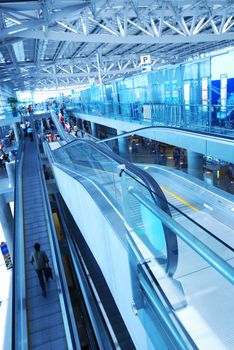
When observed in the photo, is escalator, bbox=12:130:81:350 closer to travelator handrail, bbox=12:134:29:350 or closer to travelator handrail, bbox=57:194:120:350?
travelator handrail, bbox=12:134:29:350

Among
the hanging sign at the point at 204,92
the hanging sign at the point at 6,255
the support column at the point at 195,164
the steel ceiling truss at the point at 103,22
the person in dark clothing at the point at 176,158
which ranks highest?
the steel ceiling truss at the point at 103,22

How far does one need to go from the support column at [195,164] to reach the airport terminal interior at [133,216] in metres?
0.06

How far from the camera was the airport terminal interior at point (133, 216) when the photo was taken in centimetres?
229

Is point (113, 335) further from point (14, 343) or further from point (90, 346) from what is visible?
point (14, 343)

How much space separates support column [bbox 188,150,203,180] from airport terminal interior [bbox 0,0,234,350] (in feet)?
0.21

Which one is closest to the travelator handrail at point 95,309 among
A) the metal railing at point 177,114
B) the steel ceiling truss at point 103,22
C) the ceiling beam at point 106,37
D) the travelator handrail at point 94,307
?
the travelator handrail at point 94,307

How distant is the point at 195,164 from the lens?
783cm

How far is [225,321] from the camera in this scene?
229 cm

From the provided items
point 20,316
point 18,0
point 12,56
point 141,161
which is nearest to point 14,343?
point 20,316

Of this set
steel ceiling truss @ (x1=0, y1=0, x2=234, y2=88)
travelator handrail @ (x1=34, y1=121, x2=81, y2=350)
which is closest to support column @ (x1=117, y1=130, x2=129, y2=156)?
travelator handrail @ (x1=34, y1=121, x2=81, y2=350)

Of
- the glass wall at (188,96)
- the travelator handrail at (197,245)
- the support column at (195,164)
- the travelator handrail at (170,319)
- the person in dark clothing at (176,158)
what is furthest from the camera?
the glass wall at (188,96)

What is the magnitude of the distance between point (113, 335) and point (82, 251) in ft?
16.6

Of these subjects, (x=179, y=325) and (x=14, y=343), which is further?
(x=14, y=343)

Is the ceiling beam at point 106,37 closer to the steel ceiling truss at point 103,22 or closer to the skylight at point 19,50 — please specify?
the steel ceiling truss at point 103,22
